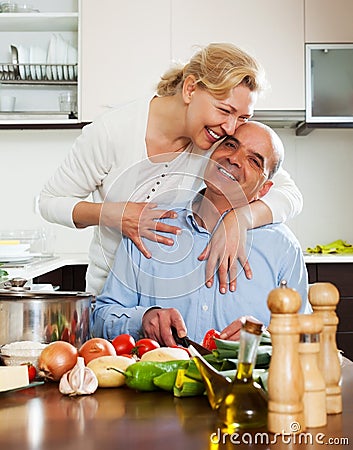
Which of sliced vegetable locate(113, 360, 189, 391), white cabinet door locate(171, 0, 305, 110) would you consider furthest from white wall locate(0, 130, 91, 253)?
sliced vegetable locate(113, 360, 189, 391)

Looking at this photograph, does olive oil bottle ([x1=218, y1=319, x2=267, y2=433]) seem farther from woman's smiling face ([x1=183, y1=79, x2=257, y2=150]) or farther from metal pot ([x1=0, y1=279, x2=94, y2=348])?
woman's smiling face ([x1=183, y1=79, x2=257, y2=150])

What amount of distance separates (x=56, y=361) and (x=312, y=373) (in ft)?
1.46

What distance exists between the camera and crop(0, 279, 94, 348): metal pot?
130 centimetres

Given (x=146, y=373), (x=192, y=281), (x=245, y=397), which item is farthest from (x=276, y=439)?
(x=192, y=281)

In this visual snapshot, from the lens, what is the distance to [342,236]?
4051mm

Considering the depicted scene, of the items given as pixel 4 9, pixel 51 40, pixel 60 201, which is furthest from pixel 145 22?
pixel 60 201

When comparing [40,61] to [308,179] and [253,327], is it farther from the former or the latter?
[253,327]

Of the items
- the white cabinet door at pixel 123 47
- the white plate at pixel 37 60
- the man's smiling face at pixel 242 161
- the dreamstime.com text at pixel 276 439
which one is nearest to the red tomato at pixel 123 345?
the dreamstime.com text at pixel 276 439

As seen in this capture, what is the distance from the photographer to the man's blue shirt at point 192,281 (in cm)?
186

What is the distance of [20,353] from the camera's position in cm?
124

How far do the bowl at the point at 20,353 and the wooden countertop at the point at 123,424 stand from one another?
97mm

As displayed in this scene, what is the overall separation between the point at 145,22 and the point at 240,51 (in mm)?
2020

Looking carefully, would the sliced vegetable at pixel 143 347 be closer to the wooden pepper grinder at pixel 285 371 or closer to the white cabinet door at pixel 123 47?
the wooden pepper grinder at pixel 285 371

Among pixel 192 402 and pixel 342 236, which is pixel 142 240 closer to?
pixel 192 402
